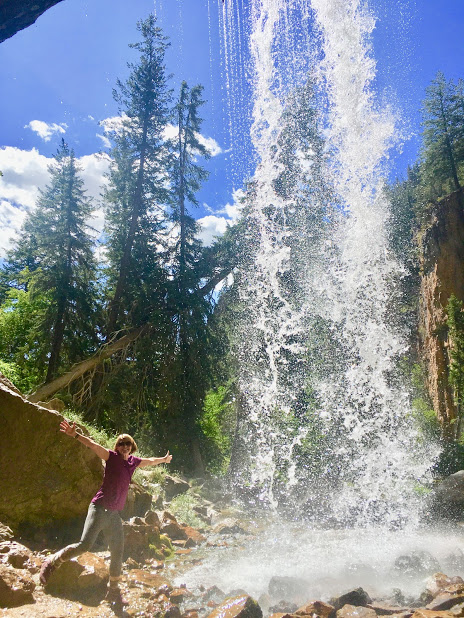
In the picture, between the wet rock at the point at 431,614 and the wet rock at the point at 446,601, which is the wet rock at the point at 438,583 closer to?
the wet rock at the point at 446,601

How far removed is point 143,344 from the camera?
17.9 metres

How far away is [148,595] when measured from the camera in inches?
194

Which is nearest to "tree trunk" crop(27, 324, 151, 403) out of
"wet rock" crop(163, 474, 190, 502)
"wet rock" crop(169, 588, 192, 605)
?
"wet rock" crop(163, 474, 190, 502)

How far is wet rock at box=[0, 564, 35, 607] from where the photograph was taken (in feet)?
12.4

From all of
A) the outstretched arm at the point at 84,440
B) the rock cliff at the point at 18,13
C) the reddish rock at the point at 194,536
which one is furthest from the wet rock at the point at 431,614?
the rock cliff at the point at 18,13

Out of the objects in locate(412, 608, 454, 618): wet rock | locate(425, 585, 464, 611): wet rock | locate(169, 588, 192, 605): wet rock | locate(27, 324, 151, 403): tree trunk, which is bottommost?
locate(169, 588, 192, 605): wet rock

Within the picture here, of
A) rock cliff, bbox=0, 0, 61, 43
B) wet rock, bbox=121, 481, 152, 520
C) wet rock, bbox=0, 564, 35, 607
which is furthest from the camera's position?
wet rock, bbox=121, 481, 152, 520

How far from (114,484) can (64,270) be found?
1528cm

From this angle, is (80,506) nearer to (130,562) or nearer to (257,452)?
(130,562)

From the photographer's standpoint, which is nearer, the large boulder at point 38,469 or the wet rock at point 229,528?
the large boulder at point 38,469

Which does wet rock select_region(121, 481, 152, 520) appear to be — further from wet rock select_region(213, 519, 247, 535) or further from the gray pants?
the gray pants

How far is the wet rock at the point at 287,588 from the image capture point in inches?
219

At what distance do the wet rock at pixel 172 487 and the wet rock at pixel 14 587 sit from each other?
7.73m

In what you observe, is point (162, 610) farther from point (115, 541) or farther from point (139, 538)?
point (139, 538)
